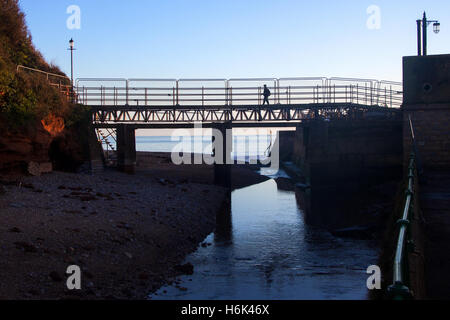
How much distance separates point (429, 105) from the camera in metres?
23.0

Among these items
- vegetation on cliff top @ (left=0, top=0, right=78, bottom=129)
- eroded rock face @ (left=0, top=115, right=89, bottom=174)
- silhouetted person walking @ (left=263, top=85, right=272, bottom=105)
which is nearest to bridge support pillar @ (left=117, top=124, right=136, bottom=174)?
eroded rock face @ (left=0, top=115, right=89, bottom=174)

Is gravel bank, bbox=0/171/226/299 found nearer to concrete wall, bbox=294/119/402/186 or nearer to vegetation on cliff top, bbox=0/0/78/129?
vegetation on cliff top, bbox=0/0/78/129

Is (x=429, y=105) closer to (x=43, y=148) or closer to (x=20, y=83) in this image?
(x=43, y=148)

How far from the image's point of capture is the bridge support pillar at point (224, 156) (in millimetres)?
29750

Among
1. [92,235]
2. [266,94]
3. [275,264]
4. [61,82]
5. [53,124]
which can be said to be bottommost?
[275,264]

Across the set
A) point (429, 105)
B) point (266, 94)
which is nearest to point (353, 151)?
point (266, 94)

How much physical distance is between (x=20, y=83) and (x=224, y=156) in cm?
1391

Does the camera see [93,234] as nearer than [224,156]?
Yes

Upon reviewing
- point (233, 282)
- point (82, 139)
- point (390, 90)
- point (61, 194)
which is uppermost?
point (390, 90)

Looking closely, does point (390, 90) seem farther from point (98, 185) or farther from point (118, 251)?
point (118, 251)

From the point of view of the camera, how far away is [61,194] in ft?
57.7

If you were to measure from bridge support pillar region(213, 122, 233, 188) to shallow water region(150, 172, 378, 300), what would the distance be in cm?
935

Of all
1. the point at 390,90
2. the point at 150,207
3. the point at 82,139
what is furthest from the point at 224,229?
the point at 390,90
